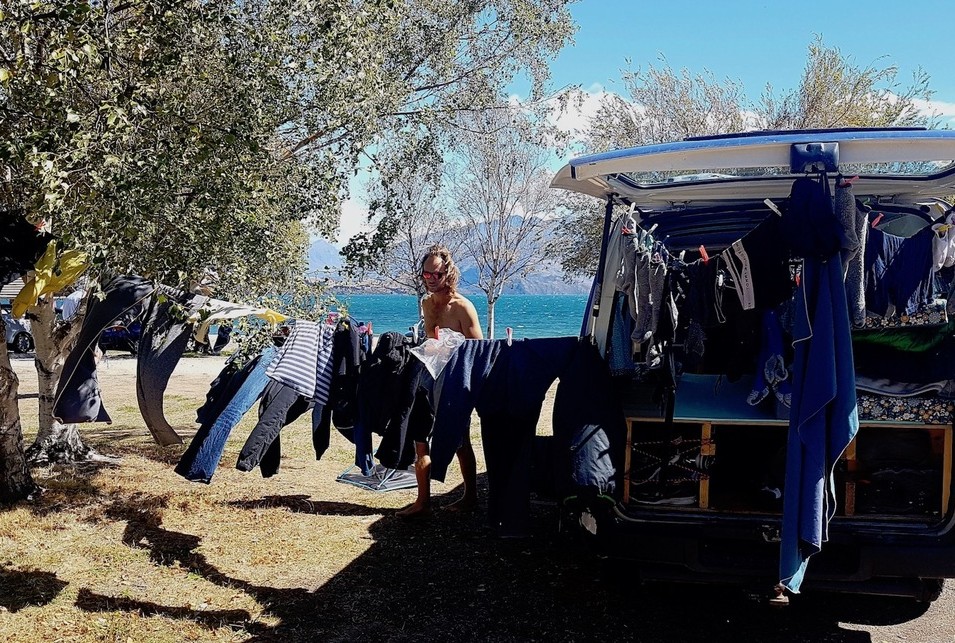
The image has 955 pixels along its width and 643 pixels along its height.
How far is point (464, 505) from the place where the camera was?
6.17 metres

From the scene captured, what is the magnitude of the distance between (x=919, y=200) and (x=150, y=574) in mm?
5266

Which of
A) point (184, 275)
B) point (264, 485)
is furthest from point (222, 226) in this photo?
point (264, 485)

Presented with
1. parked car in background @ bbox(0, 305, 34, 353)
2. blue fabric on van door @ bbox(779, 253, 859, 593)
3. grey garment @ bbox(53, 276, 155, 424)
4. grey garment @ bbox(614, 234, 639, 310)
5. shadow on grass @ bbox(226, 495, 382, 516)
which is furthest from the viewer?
parked car in background @ bbox(0, 305, 34, 353)

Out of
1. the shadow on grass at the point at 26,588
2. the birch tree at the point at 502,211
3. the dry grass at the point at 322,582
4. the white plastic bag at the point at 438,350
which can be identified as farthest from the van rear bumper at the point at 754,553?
the birch tree at the point at 502,211

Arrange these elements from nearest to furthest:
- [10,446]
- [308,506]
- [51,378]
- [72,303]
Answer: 1. [10,446]
2. [308,506]
3. [51,378]
4. [72,303]

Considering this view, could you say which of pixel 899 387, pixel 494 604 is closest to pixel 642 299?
pixel 899 387

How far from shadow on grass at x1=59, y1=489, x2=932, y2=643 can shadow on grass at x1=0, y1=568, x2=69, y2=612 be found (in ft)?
0.64

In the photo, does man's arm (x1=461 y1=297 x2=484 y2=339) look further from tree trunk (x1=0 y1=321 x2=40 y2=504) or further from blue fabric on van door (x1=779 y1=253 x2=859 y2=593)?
Answer: tree trunk (x1=0 y1=321 x2=40 y2=504)

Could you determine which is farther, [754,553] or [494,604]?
[494,604]

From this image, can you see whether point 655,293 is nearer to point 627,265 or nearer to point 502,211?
point 627,265

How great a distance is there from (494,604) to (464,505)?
5.89 ft

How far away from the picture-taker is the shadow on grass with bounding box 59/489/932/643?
4059 millimetres

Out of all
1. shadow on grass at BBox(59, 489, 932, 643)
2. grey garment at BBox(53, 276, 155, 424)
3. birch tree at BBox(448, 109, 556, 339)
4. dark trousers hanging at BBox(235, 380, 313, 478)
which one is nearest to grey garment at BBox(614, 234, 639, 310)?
shadow on grass at BBox(59, 489, 932, 643)

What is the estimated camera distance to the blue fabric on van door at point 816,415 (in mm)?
3348
